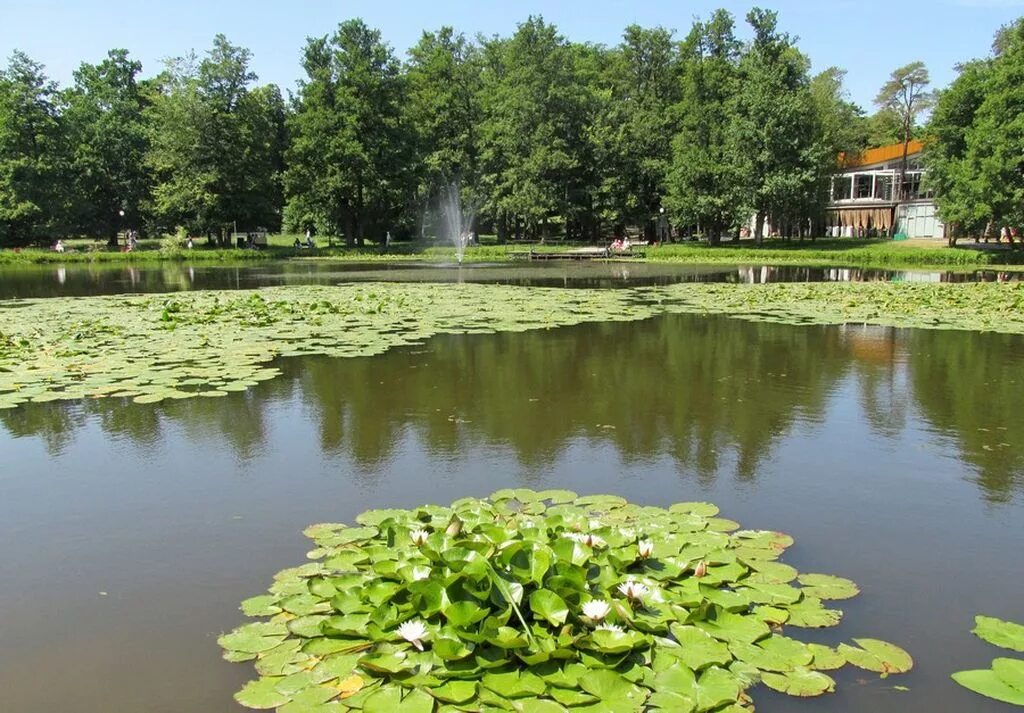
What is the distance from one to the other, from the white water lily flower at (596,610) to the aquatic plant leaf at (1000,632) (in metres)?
1.60

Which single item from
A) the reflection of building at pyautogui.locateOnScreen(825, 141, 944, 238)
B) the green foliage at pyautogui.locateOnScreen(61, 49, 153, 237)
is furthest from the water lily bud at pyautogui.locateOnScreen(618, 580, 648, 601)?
the reflection of building at pyautogui.locateOnScreen(825, 141, 944, 238)

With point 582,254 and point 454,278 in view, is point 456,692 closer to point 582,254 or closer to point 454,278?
point 454,278

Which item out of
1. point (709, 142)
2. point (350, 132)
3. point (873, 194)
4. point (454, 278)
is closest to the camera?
point (454, 278)

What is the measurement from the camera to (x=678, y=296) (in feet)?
58.7

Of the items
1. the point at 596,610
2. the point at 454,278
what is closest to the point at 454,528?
the point at 596,610

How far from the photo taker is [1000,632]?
10.6 ft

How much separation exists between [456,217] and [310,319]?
38.4m

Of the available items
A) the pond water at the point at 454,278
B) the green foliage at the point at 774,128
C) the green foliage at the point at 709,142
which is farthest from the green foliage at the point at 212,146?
the green foliage at the point at 774,128

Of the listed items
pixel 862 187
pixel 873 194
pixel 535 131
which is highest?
pixel 535 131

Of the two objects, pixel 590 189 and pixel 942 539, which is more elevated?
pixel 590 189

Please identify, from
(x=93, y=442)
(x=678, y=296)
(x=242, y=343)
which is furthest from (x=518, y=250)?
(x=93, y=442)

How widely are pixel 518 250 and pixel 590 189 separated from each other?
764 centimetres

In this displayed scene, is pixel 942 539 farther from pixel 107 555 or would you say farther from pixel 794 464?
pixel 107 555

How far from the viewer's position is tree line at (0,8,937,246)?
4131 centimetres
